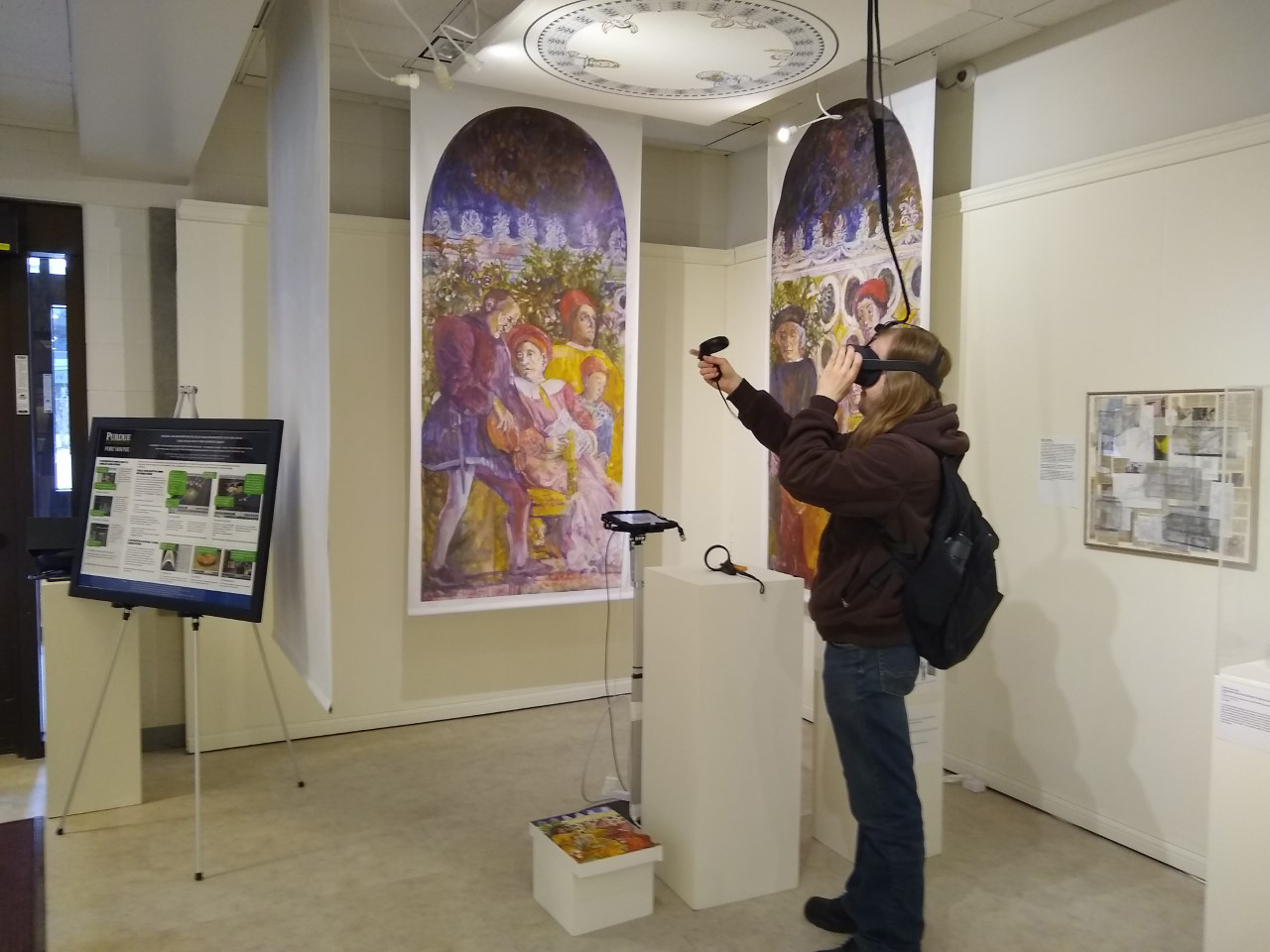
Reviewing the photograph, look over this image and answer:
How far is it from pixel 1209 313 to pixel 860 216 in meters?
1.45

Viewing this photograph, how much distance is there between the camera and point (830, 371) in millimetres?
2361

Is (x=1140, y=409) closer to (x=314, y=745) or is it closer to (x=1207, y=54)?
(x=1207, y=54)

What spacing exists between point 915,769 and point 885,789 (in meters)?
0.76

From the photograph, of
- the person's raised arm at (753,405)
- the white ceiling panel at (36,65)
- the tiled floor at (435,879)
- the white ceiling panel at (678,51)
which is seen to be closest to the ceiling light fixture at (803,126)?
the white ceiling panel at (678,51)

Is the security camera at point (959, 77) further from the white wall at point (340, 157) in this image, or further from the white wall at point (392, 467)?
the white wall at point (340, 157)

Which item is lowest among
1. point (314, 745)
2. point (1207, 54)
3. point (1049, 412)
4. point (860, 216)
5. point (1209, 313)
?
point (314, 745)

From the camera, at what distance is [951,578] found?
2258 mm

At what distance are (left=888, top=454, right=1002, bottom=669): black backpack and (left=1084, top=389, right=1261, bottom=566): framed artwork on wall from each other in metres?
0.91

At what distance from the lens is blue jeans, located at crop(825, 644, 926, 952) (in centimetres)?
232

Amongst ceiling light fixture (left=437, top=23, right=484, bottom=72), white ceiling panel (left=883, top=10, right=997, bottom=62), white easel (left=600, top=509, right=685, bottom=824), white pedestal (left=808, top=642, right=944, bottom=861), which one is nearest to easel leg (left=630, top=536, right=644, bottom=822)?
white easel (left=600, top=509, right=685, bottom=824)

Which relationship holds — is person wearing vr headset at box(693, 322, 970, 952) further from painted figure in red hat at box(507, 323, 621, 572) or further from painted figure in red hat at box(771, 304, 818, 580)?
painted figure in red hat at box(507, 323, 621, 572)

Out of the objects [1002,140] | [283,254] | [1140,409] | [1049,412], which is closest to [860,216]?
[1002,140]

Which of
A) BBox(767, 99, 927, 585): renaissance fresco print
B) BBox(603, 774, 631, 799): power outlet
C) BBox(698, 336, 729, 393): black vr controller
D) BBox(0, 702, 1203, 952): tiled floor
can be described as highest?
BBox(767, 99, 927, 585): renaissance fresco print

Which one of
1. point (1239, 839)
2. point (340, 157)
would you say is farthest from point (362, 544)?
point (1239, 839)
